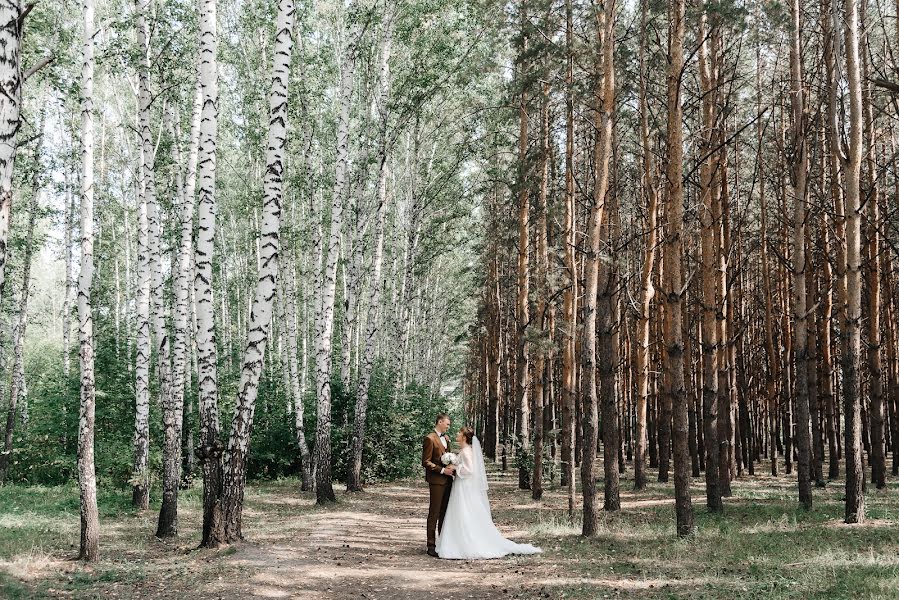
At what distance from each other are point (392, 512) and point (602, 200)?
323 inches

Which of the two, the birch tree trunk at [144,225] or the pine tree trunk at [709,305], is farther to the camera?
the pine tree trunk at [709,305]

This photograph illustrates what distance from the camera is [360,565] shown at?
8812 millimetres

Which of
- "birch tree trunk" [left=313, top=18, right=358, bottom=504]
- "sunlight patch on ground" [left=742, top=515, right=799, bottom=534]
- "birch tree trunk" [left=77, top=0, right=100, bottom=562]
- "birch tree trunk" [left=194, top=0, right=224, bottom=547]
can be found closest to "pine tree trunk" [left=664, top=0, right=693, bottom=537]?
"sunlight patch on ground" [left=742, top=515, right=799, bottom=534]

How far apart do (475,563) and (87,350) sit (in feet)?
20.0

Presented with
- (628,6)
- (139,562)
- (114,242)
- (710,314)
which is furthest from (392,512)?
(114,242)

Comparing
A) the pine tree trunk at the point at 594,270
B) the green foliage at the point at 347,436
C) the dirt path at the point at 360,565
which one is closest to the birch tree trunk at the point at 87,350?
the dirt path at the point at 360,565

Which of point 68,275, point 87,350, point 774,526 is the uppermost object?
point 68,275

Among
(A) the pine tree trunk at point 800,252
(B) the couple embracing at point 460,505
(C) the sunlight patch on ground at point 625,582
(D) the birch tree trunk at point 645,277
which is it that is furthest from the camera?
(D) the birch tree trunk at point 645,277

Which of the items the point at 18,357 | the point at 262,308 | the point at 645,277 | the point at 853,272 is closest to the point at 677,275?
the point at 853,272

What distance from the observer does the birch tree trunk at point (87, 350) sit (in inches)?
345

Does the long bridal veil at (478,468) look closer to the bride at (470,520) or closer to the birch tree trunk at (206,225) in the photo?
the bride at (470,520)

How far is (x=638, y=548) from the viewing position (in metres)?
9.63

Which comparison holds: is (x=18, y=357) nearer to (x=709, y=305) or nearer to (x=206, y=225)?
(x=206, y=225)

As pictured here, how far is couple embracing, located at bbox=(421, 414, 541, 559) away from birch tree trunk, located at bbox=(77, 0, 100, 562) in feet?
15.2
